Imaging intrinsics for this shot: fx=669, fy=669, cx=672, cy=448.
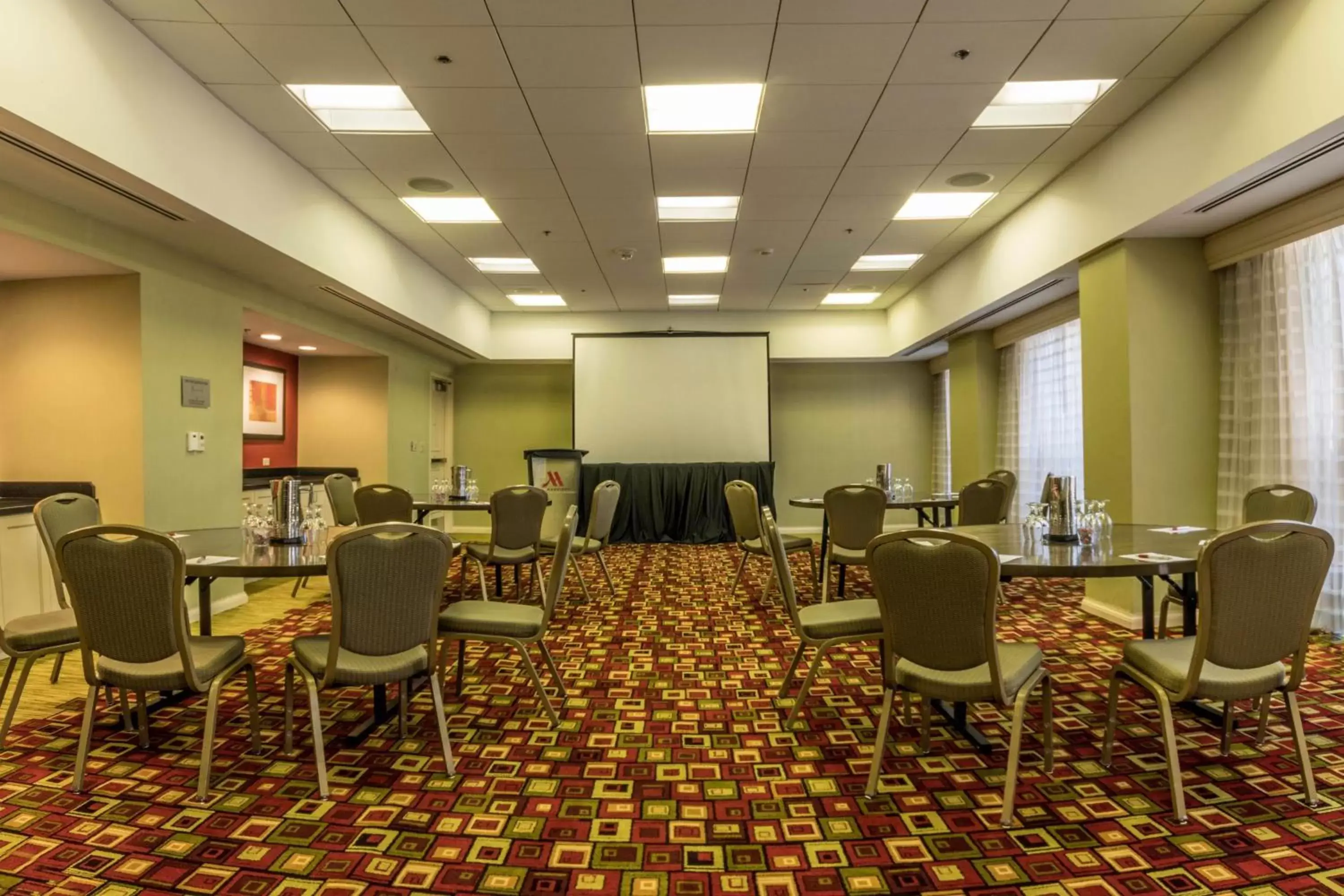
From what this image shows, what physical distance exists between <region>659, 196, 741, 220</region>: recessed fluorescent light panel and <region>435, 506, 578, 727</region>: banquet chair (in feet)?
12.1

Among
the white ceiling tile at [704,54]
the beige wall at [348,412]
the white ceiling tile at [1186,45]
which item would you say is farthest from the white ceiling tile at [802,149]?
the beige wall at [348,412]

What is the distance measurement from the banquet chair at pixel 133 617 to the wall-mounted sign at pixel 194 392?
10.1 ft

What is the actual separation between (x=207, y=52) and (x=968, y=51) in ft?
13.1

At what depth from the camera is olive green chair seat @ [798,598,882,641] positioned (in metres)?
2.86

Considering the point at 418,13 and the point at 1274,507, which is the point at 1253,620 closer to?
the point at 1274,507

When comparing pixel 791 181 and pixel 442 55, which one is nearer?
pixel 442 55

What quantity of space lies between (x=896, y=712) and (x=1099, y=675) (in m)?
1.35

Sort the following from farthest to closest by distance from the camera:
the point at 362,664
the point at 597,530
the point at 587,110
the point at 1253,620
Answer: the point at 597,530 < the point at 587,110 < the point at 362,664 < the point at 1253,620

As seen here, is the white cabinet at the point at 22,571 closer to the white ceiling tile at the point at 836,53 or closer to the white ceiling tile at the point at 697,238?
the white ceiling tile at the point at 836,53

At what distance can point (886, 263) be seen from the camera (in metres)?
7.67

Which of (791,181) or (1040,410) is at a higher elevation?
(791,181)

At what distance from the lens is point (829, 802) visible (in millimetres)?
2299

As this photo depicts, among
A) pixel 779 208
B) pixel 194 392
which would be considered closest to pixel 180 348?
pixel 194 392

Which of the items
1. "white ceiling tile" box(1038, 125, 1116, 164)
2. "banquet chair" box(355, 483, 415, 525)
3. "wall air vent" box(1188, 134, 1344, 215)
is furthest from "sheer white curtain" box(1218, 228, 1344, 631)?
"banquet chair" box(355, 483, 415, 525)
